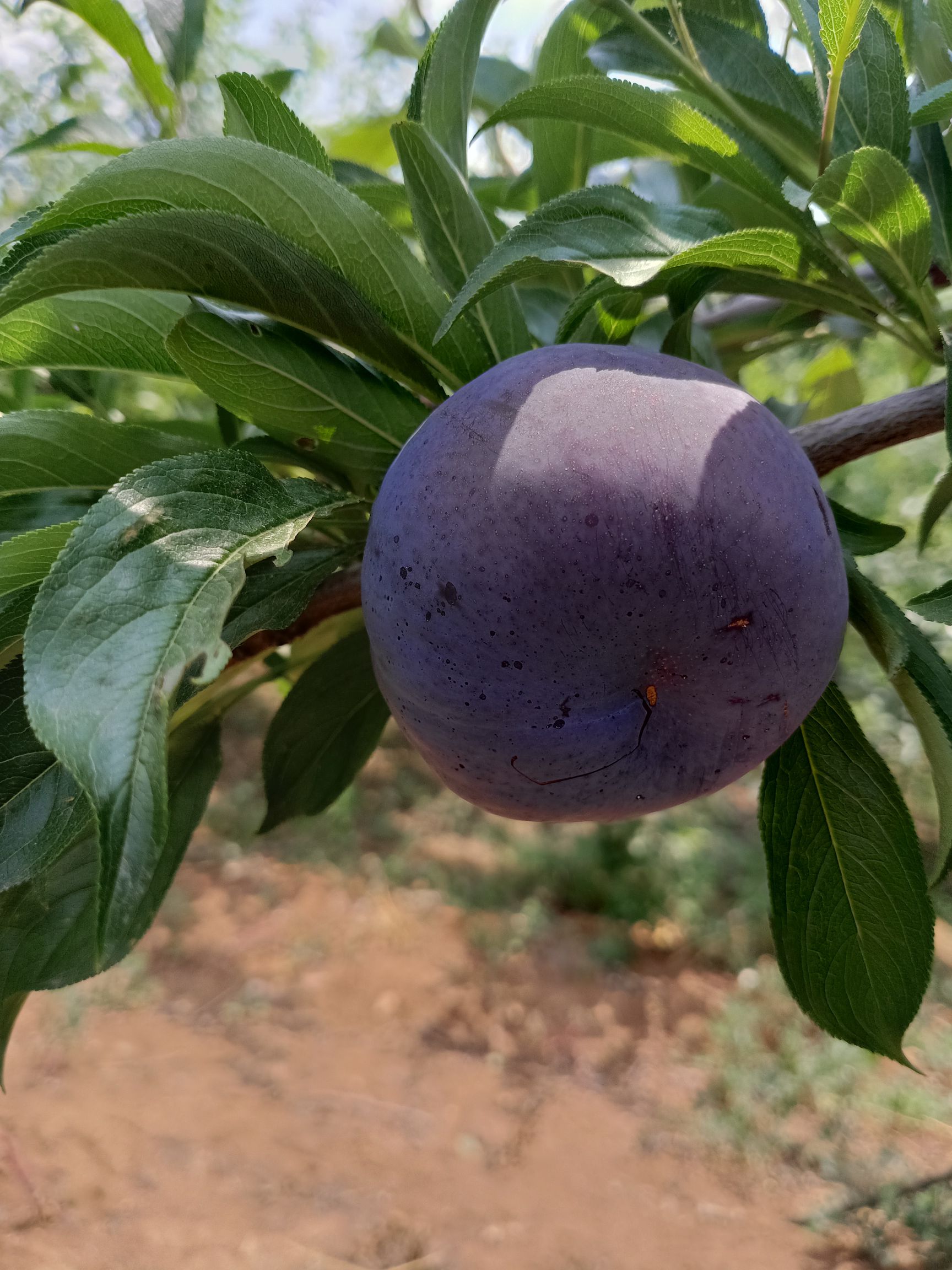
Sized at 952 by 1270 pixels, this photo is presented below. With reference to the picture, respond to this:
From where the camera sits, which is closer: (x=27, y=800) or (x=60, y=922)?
(x=27, y=800)

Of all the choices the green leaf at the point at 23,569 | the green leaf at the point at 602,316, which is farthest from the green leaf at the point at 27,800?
the green leaf at the point at 602,316

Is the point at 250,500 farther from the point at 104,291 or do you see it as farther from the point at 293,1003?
the point at 293,1003

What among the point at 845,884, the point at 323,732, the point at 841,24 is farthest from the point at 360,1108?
the point at 841,24

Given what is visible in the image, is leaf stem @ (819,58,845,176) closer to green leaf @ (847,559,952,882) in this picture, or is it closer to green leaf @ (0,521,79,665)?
green leaf @ (847,559,952,882)

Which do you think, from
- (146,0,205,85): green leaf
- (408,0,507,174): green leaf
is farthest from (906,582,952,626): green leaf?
(146,0,205,85): green leaf

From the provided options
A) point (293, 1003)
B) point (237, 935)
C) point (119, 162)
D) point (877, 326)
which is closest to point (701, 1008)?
point (293, 1003)

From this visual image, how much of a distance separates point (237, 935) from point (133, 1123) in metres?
1.01

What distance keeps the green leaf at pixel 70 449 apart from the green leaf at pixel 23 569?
90 millimetres

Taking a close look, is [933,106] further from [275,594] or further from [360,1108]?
[360,1108]

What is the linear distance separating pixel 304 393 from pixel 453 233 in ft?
0.44

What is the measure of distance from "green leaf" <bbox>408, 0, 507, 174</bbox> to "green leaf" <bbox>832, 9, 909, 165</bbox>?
0.21m

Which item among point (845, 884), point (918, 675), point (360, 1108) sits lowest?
point (360, 1108)

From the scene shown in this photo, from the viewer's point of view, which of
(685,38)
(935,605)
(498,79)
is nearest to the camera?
(935,605)

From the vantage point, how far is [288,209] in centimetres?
44
